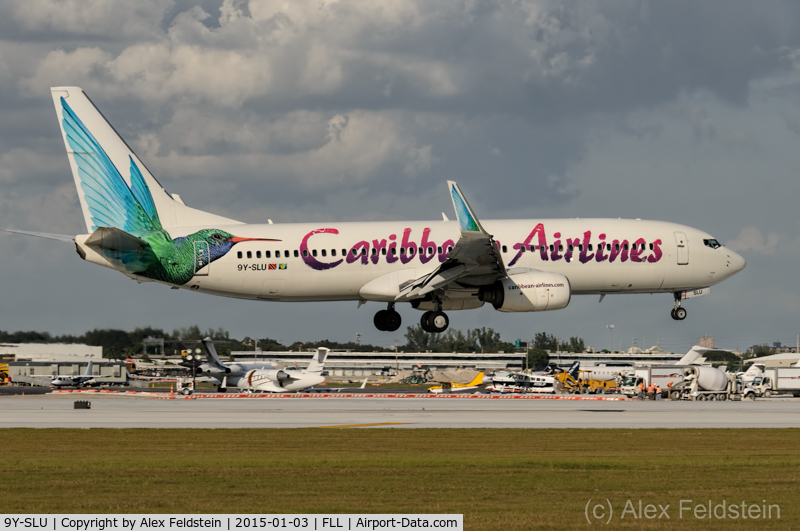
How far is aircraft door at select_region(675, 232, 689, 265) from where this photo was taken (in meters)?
52.4

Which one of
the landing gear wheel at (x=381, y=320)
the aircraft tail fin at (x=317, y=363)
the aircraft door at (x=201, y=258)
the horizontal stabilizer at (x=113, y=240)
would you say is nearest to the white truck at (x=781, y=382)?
the aircraft tail fin at (x=317, y=363)

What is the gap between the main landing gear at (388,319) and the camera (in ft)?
173

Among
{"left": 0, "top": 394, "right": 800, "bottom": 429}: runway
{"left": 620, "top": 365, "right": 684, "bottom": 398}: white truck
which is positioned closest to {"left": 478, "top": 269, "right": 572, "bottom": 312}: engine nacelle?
{"left": 0, "top": 394, "right": 800, "bottom": 429}: runway

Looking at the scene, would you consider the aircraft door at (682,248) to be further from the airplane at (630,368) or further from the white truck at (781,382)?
the airplane at (630,368)

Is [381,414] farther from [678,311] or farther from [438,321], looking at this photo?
[678,311]

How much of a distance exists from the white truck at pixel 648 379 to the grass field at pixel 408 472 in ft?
131

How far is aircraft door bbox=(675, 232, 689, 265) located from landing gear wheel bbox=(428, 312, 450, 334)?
1360 centimetres

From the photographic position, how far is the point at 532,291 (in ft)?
159

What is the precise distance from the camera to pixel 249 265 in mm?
49594

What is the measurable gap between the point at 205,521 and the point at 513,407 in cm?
3601

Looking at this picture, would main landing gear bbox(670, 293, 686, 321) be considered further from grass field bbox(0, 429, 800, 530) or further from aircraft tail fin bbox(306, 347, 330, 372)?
aircraft tail fin bbox(306, 347, 330, 372)

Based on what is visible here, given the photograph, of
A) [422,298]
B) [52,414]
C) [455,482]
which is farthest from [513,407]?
[455,482]

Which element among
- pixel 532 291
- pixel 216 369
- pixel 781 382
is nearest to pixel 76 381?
pixel 216 369

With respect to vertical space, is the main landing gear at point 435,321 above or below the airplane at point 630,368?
above
